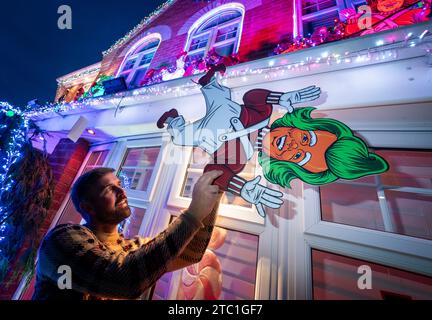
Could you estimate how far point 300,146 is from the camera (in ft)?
5.31

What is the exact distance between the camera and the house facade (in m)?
1.43

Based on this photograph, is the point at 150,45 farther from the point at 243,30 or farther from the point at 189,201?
the point at 189,201

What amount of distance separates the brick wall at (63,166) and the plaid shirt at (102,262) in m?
2.89

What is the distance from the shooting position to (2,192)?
8.91 ft

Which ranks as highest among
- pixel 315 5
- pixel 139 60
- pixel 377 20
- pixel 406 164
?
pixel 139 60

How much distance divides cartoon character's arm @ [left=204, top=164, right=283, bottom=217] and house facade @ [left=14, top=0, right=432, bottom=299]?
23 centimetres

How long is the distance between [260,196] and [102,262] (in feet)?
3.56

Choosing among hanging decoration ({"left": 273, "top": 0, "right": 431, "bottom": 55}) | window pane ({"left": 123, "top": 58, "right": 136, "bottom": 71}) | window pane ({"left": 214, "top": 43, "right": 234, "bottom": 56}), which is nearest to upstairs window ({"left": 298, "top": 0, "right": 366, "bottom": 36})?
hanging decoration ({"left": 273, "top": 0, "right": 431, "bottom": 55})

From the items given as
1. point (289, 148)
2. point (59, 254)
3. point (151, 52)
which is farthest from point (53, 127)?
point (289, 148)

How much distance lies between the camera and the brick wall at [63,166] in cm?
349

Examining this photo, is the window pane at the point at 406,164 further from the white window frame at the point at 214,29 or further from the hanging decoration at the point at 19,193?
the hanging decoration at the point at 19,193

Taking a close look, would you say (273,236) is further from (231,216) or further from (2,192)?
(2,192)

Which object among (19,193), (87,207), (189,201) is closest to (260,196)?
(189,201)

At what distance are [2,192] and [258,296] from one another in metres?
3.47
